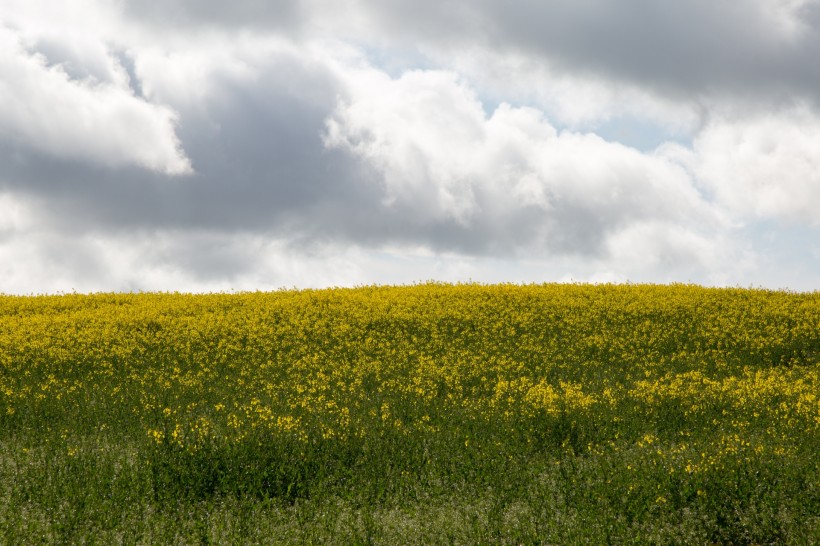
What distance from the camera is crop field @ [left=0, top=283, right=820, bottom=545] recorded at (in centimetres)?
983

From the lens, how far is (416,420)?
14.8 m

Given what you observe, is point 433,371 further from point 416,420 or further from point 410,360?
Answer: point 416,420

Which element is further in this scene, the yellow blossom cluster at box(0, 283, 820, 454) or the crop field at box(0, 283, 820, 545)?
the yellow blossom cluster at box(0, 283, 820, 454)

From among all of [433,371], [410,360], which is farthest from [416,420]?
[410,360]

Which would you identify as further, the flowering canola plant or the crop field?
the flowering canola plant

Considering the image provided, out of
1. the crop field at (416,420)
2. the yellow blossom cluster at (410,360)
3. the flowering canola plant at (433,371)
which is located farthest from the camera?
the yellow blossom cluster at (410,360)

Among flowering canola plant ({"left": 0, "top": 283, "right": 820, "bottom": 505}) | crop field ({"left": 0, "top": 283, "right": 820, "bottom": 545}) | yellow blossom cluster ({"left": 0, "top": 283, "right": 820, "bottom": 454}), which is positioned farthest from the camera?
yellow blossom cluster ({"left": 0, "top": 283, "right": 820, "bottom": 454})

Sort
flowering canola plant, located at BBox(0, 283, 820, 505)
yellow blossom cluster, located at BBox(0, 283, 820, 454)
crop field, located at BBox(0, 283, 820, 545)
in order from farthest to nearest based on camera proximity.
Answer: yellow blossom cluster, located at BBox(0, 283, 820, 454) → flowering canola plant, located at BBox(0, 283, 820, 505) → crop field, located at BBox(0, 283, 820, 545)

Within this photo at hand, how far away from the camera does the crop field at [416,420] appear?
983cm

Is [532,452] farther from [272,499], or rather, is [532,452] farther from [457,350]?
[457,350]

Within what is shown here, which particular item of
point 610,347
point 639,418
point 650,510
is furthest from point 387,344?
point 650,510

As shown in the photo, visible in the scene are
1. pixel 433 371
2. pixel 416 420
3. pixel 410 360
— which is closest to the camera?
pixel 416 420

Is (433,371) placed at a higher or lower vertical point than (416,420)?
higher

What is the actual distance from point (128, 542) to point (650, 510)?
6478 millimetres
